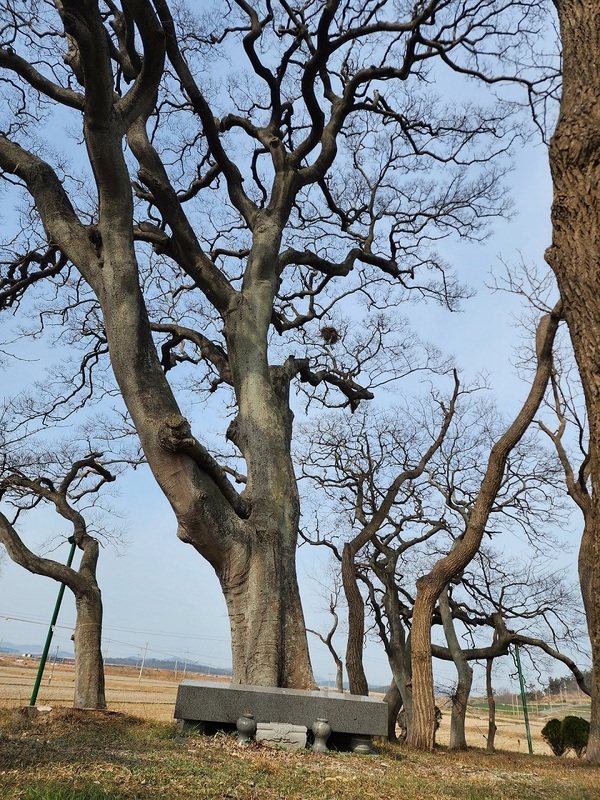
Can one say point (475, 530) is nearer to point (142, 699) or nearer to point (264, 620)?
point (264, 620)

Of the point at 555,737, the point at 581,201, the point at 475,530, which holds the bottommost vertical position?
the point at 555,737

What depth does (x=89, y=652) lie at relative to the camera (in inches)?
389

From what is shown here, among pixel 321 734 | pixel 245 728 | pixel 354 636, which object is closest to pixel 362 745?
pixel 321 734

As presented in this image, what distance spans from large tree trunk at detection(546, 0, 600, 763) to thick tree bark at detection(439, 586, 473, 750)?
11.5m

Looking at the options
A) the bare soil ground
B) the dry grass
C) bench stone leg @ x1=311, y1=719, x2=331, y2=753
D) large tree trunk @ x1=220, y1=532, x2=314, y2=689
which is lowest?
the bare soil ground

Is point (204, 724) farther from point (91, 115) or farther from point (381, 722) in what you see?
point (91, 115)

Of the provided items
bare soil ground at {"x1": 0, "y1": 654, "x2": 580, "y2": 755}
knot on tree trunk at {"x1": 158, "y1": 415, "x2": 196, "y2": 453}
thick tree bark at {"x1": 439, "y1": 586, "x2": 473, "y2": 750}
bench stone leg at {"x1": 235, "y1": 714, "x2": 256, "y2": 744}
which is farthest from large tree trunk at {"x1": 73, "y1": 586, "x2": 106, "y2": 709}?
thick tree bark at {"x1": 439, "y1": 586, "x2": 473, "y2": 750}

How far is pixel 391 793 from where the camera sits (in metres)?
3.63

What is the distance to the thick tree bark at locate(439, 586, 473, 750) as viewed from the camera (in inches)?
525

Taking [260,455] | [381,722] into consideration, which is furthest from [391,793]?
[260,455]

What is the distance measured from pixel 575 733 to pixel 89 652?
11816 millimetres

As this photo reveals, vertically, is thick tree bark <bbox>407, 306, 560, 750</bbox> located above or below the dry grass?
above

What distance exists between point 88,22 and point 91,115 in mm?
777

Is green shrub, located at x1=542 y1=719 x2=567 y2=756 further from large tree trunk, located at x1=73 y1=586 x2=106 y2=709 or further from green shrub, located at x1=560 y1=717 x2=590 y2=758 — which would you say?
large tree trunk, located at x1=73 y1=586 x2=106 y2=709
